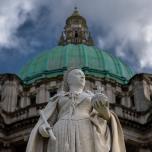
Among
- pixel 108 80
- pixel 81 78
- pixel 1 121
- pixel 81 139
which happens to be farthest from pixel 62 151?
pixel 108 80

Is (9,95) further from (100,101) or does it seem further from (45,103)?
(100,101)

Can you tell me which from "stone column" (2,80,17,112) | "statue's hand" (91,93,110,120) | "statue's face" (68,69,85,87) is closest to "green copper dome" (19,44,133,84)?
"stone column" (2,80,17,112)

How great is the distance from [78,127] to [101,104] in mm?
427

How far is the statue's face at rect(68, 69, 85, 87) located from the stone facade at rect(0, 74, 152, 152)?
1362 cm

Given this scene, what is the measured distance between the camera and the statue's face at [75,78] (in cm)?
676

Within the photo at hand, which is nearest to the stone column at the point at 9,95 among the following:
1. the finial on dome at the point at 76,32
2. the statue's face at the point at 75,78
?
the finial on dome at the point at 76,32

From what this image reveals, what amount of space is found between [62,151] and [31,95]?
3114cm

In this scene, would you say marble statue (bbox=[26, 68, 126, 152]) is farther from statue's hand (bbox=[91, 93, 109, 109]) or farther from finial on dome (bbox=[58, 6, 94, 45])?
finial on dome (bbox=[58, 6, 94, 45])

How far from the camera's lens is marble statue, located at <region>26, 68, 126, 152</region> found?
589 cm

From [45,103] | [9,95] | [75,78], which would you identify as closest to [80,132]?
[75,78]

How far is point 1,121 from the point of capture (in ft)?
91.6

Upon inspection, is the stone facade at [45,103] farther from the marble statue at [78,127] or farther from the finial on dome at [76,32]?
the marble statue at [78,127]

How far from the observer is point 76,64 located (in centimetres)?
3772

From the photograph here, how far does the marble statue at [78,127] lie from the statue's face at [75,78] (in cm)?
26
